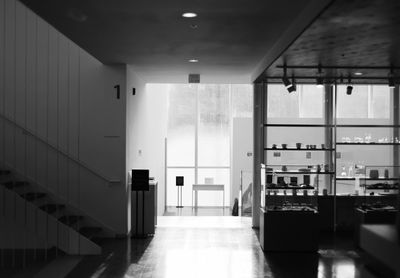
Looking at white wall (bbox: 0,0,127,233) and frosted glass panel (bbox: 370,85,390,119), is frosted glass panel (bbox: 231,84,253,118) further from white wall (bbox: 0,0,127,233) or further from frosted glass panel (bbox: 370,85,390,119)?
white wall (bbox: 0,0,127,233)

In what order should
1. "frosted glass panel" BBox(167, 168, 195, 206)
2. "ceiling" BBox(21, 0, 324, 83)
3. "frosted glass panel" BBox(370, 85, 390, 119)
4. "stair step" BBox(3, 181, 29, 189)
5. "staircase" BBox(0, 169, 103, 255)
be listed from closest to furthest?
"ceiling" BBox(21, 0, 324, 83), "staircase" BBox(0, 169, 103, 255), "stair step" BBox(3, 181, 29, 189), "frosted glass panel" BBox(370, 85, 390, 119), "frosted glass panel" BBox(167, 168, 195, 206)

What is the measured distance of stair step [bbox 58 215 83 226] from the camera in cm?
909

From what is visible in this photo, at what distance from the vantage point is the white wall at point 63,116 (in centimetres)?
1001

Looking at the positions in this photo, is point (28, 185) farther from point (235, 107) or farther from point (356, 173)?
point (235, 107)

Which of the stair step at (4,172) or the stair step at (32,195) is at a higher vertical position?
the stair step at (4,172)

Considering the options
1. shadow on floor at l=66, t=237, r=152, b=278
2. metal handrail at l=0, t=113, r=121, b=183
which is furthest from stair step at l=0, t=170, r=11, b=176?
shadow on floor at l=66, t=237, r=152, b=278

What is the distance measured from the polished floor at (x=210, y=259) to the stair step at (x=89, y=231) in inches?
9.5

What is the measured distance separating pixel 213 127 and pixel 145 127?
655 centimetres

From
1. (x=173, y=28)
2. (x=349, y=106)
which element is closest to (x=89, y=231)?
(x=173, y=28)

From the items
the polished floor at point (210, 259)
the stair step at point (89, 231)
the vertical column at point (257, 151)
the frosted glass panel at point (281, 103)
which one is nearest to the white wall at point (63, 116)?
the stair step at point (89, 231)

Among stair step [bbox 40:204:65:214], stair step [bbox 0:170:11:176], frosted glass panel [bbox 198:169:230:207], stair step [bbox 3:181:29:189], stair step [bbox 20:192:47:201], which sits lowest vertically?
frosted glass panel [bbox 198:169:230:207]

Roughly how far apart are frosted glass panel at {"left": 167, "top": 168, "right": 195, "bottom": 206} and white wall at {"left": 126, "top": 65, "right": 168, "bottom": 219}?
673mm

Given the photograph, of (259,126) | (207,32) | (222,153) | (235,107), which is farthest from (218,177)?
(207,32)

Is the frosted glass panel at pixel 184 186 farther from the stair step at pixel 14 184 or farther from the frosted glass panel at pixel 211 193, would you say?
the stair step at pixel 14 184
